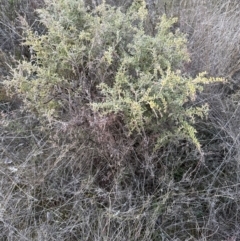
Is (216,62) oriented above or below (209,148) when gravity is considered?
above

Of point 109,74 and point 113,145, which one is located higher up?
point 109,74

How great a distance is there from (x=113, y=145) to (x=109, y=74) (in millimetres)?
356

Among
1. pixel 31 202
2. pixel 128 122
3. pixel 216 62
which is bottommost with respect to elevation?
pixel 31 202

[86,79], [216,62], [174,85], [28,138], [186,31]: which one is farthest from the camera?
[186,31]

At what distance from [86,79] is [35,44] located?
1.01 ft

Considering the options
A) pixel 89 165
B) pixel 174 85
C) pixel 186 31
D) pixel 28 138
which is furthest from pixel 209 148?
pixel 28 138

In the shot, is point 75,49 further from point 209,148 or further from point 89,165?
point 209,148

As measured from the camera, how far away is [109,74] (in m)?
1.81

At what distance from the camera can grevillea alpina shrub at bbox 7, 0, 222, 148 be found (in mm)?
1701

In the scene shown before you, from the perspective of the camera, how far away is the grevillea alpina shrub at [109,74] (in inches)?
67.0

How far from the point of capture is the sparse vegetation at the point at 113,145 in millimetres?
1672

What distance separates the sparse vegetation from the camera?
5.49ft

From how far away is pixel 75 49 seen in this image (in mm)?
1804

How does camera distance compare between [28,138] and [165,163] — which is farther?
[28,138]
